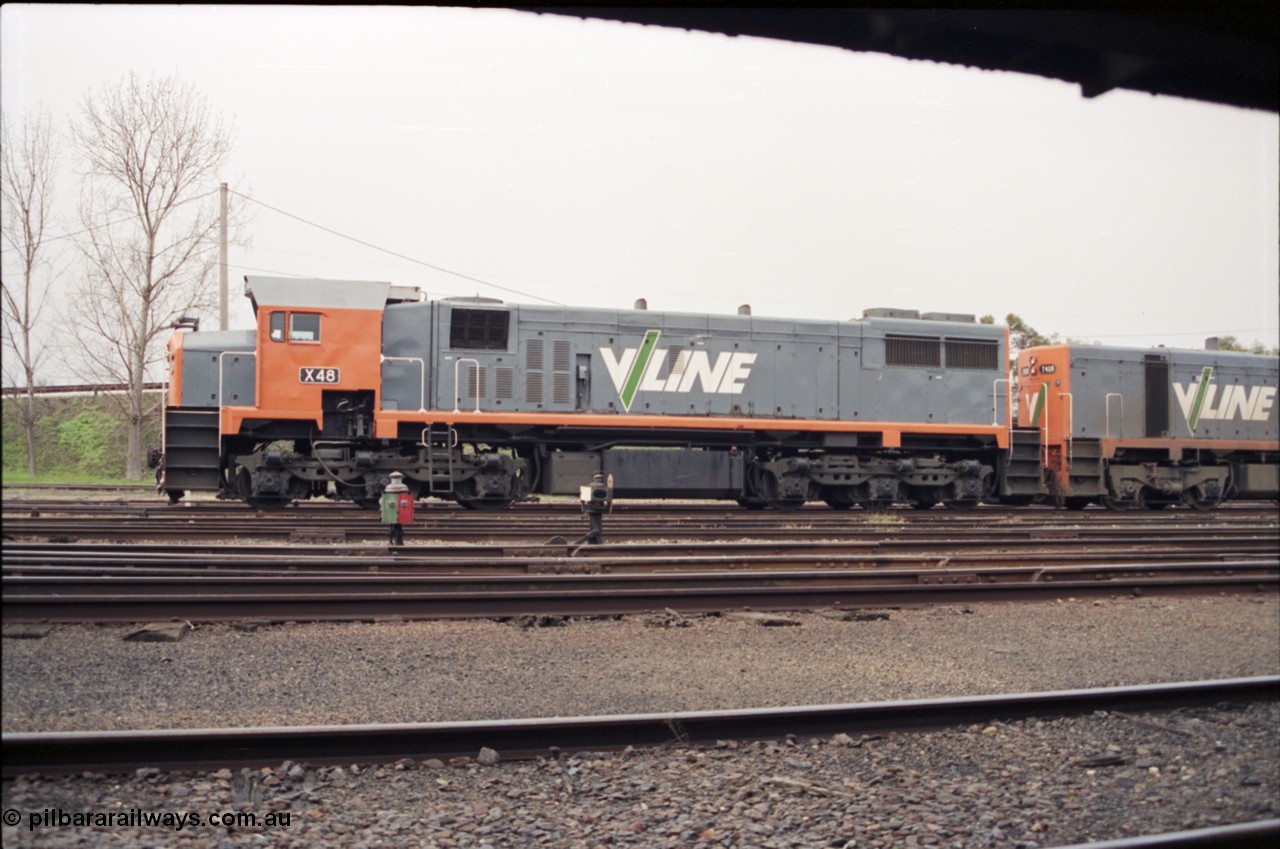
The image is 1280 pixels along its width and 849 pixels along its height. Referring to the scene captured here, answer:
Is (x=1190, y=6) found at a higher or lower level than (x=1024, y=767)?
higher

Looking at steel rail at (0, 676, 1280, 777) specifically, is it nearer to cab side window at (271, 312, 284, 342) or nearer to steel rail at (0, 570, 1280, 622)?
steel rail at (0, 570, 1280, 622)

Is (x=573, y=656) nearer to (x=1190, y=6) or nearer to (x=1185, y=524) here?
(x=1190, y=6)

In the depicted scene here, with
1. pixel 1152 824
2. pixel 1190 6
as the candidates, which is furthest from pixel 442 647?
pixel 1190 6

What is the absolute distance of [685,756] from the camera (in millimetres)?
3951

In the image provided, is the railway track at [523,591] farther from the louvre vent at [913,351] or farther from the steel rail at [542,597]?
the louvre vent at [913,351]

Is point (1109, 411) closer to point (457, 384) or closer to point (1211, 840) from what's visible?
point (457, 384)

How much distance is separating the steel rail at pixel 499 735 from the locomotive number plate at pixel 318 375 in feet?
32.1

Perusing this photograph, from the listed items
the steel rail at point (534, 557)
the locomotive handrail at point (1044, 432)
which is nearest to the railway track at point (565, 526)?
the steel rail at point (534, 557)

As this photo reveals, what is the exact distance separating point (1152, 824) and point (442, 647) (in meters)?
4.04

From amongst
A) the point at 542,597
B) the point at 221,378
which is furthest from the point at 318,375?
the point at 542,597

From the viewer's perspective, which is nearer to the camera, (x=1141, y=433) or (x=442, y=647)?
(x=442, y=647)

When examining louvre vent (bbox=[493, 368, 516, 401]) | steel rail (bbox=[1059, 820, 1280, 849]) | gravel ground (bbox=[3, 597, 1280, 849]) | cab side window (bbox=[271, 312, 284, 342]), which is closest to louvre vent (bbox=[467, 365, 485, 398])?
louvre vent (bbox=[493, 368, 516, 401])

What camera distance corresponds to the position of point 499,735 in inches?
154

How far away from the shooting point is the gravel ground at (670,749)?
331 cm
